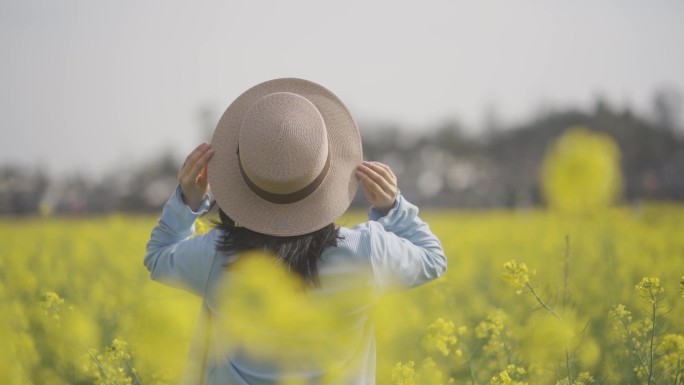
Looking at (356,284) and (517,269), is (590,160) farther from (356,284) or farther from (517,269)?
(356,284)

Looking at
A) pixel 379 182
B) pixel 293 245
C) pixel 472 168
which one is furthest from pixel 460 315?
pixel 472 168

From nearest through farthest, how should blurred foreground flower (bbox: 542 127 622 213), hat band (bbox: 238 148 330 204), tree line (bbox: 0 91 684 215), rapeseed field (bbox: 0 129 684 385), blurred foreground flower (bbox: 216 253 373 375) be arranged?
blurred foreground flower (bbox: 216 253 373 375) → hat band (bbox: 238 148 330 204) → rapeseed field (bbox: 0 129 684 385) → blurred foreground flower (bbox: 542 127 622 213) → tree line (bbox: 0 91 684 215)

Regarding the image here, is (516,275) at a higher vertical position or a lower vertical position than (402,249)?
lower

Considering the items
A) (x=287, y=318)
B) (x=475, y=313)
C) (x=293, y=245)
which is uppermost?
(x=293, y=245)

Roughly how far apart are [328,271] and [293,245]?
100 millimetres

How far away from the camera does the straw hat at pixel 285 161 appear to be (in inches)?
61.6

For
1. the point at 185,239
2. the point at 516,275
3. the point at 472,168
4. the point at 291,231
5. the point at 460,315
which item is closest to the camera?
the point at 291,231

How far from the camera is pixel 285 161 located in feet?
5.12

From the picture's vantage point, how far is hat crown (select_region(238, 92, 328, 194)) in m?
1.56

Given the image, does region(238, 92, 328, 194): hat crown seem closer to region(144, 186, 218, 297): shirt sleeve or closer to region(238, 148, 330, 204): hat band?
region(238, 148, 330, 204): hat band

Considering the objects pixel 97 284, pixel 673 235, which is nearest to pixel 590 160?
pixel 97 284

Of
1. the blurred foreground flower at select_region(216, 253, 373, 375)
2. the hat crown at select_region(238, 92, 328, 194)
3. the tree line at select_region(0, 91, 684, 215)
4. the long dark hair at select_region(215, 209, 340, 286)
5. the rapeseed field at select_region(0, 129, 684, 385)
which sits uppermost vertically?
the hat crown at select_region(238, 92, 328, 194)

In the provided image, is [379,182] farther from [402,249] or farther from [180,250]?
[180,250]

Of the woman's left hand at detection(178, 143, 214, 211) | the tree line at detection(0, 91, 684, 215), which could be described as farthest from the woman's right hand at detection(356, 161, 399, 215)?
the tree line at detection(0, 91, 684, 215)
